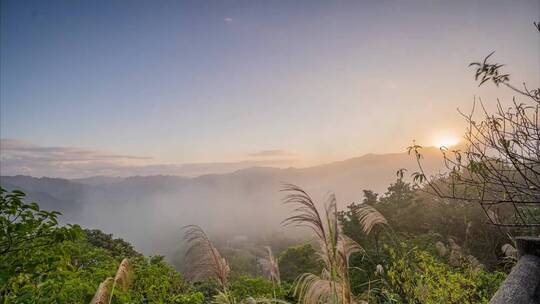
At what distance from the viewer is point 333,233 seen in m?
2.22

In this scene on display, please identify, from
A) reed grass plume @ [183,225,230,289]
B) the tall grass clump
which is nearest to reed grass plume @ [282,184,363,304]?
reed grass plume @ [183,225,230,289]

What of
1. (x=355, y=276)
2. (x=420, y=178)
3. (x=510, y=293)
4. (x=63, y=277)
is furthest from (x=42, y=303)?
(x=355, y=276)

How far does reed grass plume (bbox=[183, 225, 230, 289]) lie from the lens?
276 cm

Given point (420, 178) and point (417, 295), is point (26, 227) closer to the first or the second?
point (420, 178)

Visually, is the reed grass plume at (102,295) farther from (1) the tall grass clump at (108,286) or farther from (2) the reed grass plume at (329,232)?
(2) the reed grass plume at (329,232)

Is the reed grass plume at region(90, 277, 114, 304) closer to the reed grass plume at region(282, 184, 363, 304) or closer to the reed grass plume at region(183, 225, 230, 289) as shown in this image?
the reed grass plume at region(183, 225, 230, 289)

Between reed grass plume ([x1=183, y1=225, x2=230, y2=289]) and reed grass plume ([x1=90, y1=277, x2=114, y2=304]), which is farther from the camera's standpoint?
reed grass plume ([x1=183, y1=225, x2=230, y2=289])

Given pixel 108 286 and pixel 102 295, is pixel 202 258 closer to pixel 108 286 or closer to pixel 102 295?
pixel 108 286

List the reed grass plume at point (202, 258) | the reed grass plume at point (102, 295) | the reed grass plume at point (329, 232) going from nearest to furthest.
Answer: the reed grass plume at point (102, 295) → the reed grass plume at point (329, 232) → the reed grass plume at point (202, 258)

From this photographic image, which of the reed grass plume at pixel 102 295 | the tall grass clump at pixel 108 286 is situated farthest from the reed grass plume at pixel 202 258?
the reed grass plume at pixel 102 295

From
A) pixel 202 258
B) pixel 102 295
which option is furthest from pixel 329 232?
pixel 102 295

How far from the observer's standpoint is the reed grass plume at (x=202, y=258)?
9.04 feet

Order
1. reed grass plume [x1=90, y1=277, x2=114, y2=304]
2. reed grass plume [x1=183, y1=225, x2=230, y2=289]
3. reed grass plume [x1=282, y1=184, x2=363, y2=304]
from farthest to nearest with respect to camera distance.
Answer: reed grass plume [x1=183, y1=225, x2=230, y2=289] < reed grass plume [x1=282, y1=184, x2=363, y2=304] < reed grass plume [x1=90, y1=277, x2=114, y2=304]

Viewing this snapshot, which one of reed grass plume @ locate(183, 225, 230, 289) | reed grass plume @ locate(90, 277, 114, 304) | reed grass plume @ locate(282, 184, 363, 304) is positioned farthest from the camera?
reed grass plume @ locate(183, 225, 230, 289)
